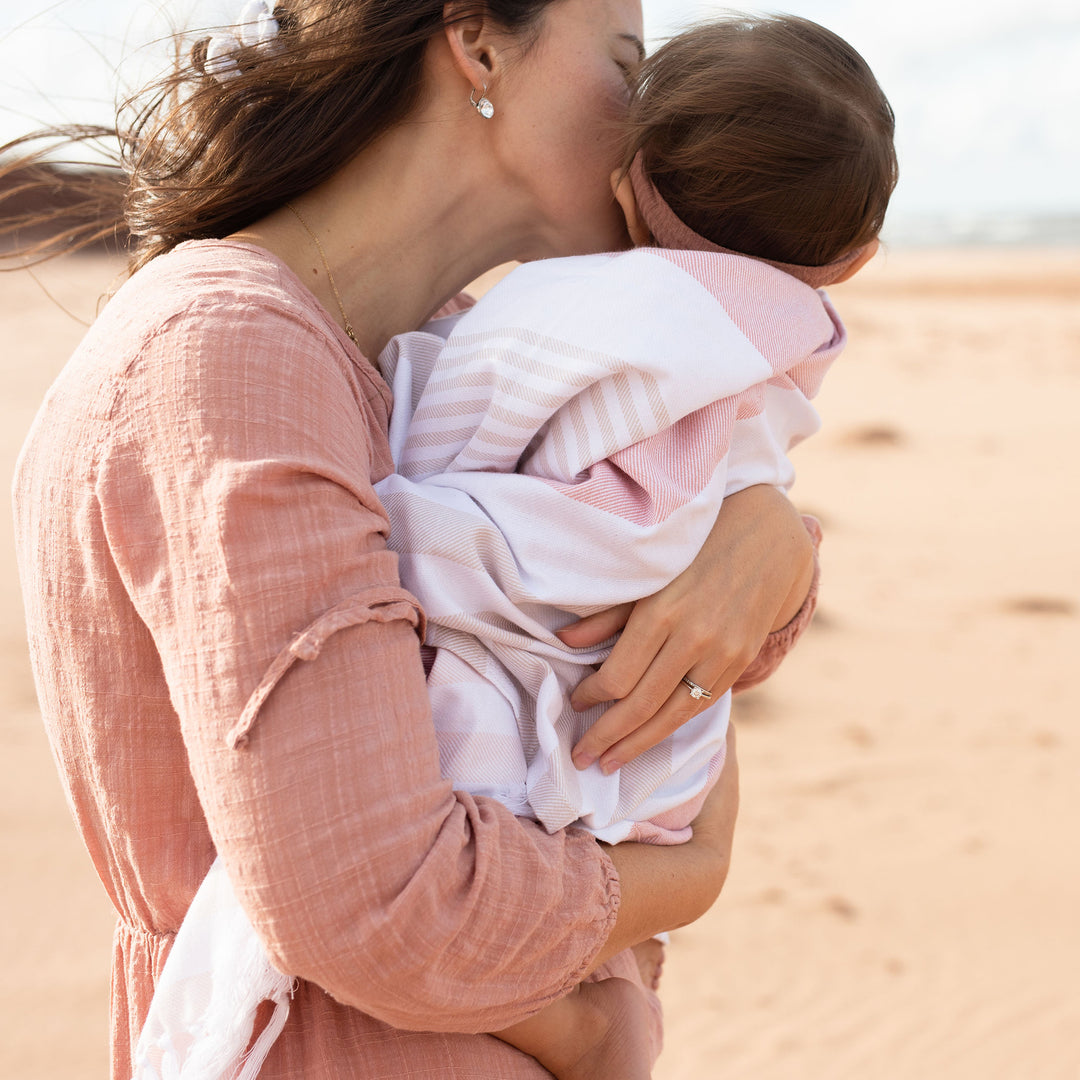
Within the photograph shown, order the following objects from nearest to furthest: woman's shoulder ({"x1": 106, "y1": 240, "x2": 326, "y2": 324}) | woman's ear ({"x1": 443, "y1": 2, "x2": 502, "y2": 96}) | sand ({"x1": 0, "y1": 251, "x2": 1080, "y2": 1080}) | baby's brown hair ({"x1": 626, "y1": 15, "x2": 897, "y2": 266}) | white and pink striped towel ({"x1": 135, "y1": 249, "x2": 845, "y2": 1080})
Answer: woman's shoulder ({"x1": 106, "y1": 240, "x2": 326, "y2": 324}), white and pink striped towel ({"x1": 135, "y1": 249, "x2": 845, "y2": 1080}), woman's ear ({"x1": 443, "y1": 2, "x2": 502, "y2": 96}), baby's brown hair ({"x1": 626, "y1": 15, "x2": 897, "y2": 266}), sand ({"x1": 0, "y1": 251, "x2": 1080, "y2": 1080})

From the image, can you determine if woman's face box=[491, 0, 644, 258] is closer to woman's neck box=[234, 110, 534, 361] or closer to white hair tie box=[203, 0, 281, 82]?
woman's neck box=[234, 110, 534, 361]

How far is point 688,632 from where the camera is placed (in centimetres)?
138

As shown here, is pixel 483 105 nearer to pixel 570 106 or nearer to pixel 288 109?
pixel 570 106

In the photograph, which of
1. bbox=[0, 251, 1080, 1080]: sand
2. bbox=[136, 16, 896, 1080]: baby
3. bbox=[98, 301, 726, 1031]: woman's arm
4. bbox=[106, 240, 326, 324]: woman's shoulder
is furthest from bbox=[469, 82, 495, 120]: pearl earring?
bbox=[0, 251, 1080, 1080]: sand

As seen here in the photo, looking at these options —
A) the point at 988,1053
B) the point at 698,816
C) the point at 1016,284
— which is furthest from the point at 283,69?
the point at 1016,284

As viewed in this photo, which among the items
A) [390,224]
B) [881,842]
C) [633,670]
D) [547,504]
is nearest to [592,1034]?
[633,670]

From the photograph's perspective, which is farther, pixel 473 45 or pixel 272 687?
pixel 473 45

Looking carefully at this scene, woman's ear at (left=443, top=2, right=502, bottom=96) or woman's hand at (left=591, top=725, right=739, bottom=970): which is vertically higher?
woman's ear at (left=443, top=2, right=502, bottom=96)

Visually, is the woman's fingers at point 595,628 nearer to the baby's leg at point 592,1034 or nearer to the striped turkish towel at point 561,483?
the striped turkish towel at point 561,483

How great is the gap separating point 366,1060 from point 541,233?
1.17 m

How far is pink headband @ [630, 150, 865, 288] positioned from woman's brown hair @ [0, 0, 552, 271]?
26 cm

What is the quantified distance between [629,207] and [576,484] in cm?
56

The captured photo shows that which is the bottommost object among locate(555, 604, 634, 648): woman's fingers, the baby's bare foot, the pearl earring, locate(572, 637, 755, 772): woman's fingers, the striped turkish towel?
the baby's bare foot

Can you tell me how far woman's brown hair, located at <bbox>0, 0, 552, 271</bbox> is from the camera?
1.45 metres
